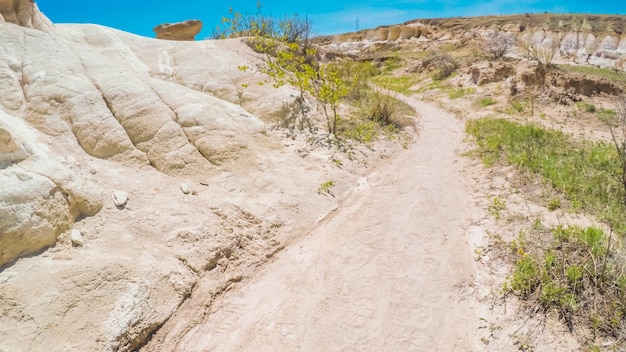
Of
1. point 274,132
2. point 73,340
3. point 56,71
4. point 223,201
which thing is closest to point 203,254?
point 223,201

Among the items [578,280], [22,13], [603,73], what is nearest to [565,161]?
[578,280]

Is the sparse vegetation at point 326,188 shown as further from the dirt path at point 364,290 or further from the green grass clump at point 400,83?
the green grass clump at point 400,83

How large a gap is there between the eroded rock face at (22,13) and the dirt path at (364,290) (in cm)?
740

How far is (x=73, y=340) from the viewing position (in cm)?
311

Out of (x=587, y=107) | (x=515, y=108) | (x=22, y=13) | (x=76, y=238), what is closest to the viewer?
(x=76, y=238)

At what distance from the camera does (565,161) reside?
21.7ft

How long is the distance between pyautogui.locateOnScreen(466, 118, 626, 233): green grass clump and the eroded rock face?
400 inches

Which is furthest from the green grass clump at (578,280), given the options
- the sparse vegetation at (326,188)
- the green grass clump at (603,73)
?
the green grass clump at (603,73)

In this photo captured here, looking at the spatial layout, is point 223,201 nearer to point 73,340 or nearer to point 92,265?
point 92,265

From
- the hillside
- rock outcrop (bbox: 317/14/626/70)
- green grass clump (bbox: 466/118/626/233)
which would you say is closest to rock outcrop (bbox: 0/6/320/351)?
the hillside

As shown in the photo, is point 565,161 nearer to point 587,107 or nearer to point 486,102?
point 587,107

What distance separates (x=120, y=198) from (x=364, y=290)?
3.45m

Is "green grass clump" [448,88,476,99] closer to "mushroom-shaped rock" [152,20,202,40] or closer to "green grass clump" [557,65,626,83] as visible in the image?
"green grass clump" [557,65,626,83]

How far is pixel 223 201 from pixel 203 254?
1.08m
